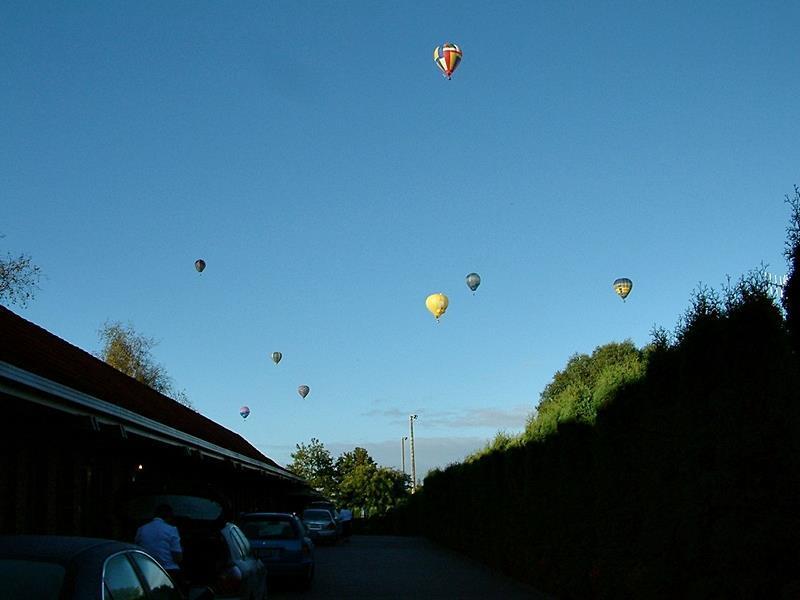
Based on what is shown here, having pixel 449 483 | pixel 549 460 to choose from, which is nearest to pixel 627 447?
pixel 549 460

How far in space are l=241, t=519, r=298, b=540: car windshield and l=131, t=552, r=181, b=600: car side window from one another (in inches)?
509

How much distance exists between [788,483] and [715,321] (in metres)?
2.88

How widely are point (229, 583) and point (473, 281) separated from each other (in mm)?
40647

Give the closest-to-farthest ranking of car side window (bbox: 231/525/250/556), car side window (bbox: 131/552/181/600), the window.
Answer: car side window (bbox: 131/552/181/600), the window, car side window (bbox: 231/525/250/556)

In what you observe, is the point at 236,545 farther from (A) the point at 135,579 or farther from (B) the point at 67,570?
(B) the point at 67,570

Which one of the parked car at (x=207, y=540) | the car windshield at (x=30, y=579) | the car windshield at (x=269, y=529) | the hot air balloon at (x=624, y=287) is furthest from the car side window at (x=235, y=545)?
the hot air balloon at (x=624, y=287)

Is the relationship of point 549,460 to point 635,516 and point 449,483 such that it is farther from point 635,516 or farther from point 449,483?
point 449,483

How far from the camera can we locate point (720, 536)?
9.64 metres

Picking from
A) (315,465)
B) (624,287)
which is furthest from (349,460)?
(624,287)

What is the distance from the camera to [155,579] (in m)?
6.29

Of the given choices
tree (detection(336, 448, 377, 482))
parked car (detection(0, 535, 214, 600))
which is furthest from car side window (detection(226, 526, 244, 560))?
tree (detection(336, 448, 377, 482))

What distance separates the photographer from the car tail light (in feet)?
35.1

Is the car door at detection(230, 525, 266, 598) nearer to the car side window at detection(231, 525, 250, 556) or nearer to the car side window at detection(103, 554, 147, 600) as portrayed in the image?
the car side window at detection(231, 525, 250, 556)

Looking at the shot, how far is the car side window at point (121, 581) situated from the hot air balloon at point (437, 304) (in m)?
42.6
